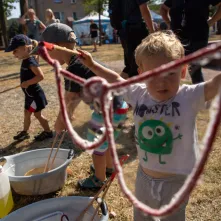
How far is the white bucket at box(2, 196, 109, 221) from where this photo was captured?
160cm

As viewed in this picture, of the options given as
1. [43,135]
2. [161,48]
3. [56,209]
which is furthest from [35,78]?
[161,48]

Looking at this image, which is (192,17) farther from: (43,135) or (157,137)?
(43,135)

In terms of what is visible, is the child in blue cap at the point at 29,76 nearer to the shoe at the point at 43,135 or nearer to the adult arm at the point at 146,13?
the shoe at the point at 43,135

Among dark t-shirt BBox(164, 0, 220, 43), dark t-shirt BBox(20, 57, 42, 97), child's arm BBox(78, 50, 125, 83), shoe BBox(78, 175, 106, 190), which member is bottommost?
shoe BBox(78, 175, 106, 190)

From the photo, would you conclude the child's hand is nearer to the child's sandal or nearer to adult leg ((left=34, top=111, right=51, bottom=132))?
adult leg ((left=34, top=111, right=51, bottom=132))

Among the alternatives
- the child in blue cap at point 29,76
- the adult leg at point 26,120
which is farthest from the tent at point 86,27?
the child in blue cap at point 29,76

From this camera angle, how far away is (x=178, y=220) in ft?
4.18

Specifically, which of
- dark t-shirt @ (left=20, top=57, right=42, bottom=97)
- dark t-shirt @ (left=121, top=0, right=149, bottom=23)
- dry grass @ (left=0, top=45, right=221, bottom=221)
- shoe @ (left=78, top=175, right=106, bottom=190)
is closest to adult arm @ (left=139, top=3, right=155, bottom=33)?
dark t-shirt @ (left=121, top=0, right=149, bottom=23)

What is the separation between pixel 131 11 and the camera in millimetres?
2699

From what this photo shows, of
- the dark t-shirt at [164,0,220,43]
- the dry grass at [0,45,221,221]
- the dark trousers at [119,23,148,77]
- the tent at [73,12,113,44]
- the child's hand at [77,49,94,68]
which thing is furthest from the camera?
the tent at [73,12,113,44]

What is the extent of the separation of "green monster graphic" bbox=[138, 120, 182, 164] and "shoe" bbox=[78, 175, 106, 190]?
2.94ft

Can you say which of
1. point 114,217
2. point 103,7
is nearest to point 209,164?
point 114,217

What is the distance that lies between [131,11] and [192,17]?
574 mm

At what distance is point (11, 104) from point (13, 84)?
1456 millimetres
